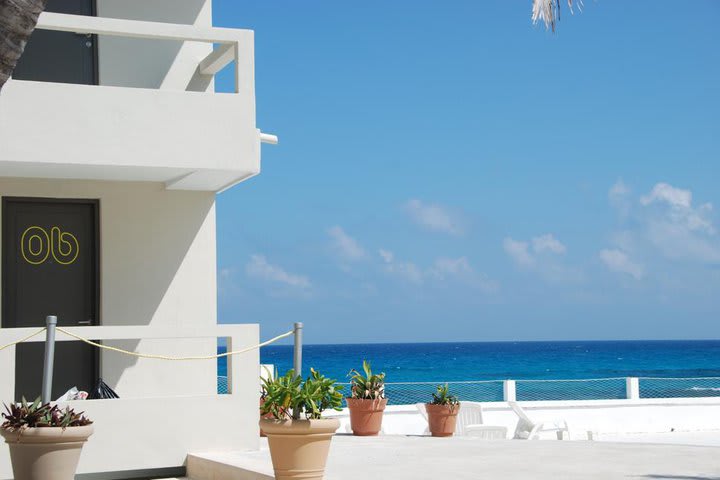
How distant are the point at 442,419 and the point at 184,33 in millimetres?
6450

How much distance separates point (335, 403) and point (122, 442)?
273 centimetres

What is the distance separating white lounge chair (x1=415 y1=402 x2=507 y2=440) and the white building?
4.77 m

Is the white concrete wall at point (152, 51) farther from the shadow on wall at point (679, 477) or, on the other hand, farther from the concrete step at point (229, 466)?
the shadow on wall at point (679, 477)

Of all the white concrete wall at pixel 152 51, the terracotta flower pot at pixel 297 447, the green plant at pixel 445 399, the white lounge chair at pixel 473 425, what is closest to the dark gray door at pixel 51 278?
the white concrete wall at pixel 152 51

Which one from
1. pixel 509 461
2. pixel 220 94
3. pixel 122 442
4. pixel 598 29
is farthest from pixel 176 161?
pixel 598 29

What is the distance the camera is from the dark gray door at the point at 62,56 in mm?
13055

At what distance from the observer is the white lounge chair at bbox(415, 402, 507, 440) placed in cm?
1630

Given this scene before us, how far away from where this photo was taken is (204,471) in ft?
35.2

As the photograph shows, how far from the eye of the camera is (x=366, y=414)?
1444 cm

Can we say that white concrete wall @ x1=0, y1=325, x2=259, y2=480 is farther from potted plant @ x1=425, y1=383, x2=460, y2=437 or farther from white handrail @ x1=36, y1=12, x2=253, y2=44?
potted plant @ x1=425, y1=383, x2=460, y2=437

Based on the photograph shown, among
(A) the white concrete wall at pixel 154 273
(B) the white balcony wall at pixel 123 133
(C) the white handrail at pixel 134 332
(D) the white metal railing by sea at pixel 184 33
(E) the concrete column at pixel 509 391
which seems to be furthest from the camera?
(E) the concrete column at pixel 509 391

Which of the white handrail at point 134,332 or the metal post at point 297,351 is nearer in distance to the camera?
the metal post at point 297,351

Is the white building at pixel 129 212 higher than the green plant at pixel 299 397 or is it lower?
higher

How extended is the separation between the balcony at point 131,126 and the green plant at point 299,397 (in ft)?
10.5
